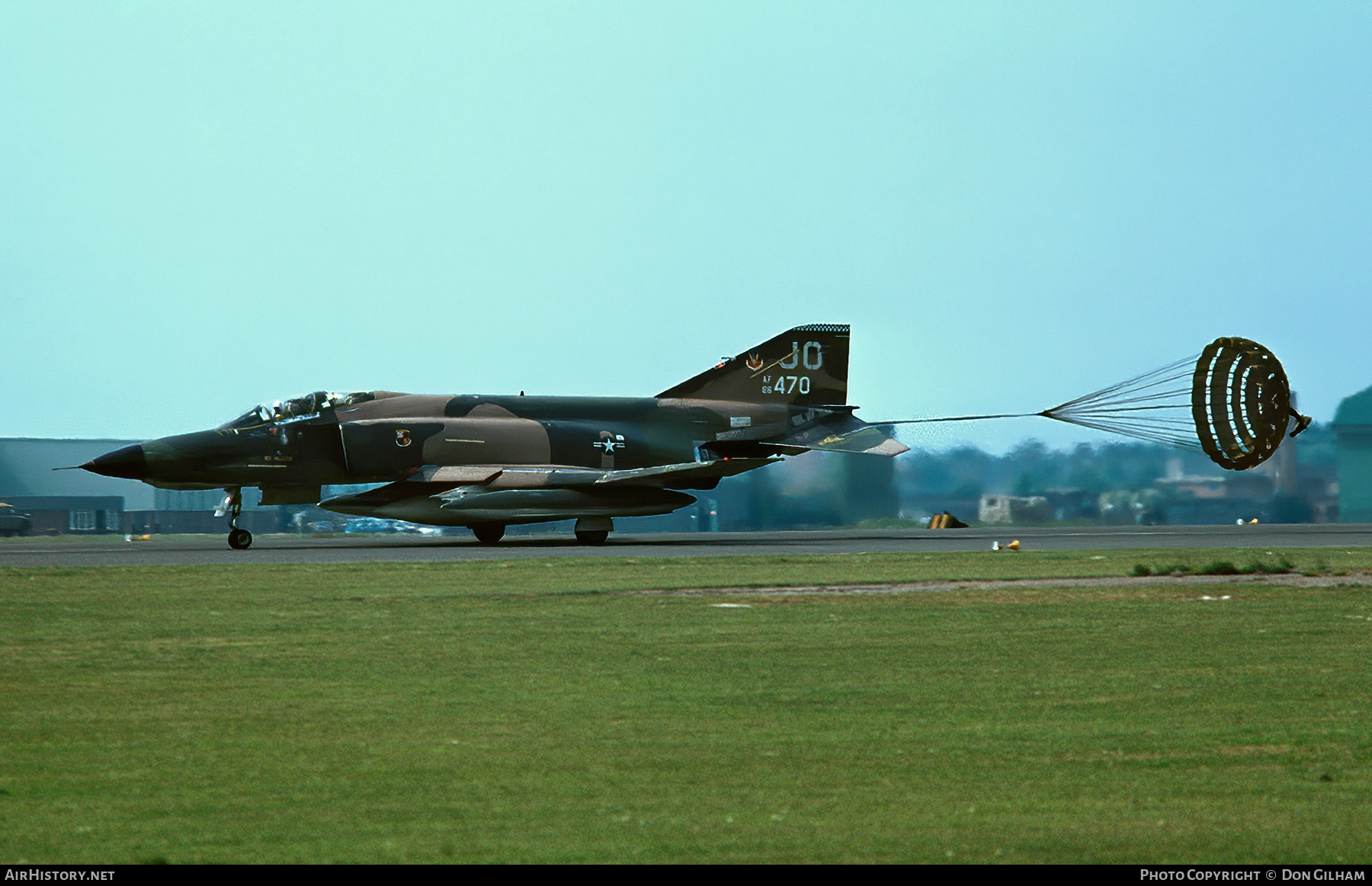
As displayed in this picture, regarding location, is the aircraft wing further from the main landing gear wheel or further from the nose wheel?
the nose wheel

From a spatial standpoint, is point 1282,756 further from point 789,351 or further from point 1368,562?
point 789,351

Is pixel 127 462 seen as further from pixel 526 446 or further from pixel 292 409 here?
pixel 526 446

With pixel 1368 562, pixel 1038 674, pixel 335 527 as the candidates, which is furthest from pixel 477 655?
pixel 335 527

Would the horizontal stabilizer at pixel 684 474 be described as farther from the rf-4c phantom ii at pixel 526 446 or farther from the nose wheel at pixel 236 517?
the nose wheel at pixel 236 517

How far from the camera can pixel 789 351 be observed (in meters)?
41.2

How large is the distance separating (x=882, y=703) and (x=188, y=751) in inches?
180

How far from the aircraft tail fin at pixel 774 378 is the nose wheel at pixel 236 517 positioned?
11621 mm

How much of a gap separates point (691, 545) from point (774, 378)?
6.80 m

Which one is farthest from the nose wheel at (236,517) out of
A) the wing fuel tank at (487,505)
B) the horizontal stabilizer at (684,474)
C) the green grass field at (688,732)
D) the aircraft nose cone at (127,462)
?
the green grass field at (688,732)

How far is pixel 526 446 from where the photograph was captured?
3784 cm

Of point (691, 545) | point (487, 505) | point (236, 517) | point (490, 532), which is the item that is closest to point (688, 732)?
point (487, 505)

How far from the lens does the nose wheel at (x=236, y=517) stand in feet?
116

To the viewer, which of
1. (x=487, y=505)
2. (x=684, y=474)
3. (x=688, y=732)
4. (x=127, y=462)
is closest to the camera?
(x=688, y=732)

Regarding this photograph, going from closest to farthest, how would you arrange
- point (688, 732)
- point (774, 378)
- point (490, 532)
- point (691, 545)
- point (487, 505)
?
point (688, 732) < point (487, 505) < point (691, 545) < point (490, 532) < point (774, 378)
